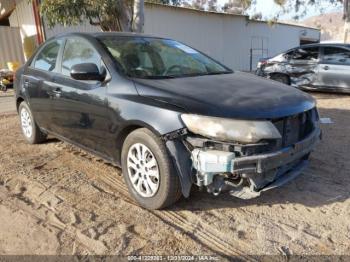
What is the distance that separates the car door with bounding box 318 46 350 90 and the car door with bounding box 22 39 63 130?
→ 7.40m

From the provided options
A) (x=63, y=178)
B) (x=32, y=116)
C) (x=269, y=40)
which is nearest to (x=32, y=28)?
(x=32, y=116)

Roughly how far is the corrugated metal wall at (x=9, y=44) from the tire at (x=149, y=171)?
13.4 metres

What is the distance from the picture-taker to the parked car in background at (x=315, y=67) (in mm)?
9422

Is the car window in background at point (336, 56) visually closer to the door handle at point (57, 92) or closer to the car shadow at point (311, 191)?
the car shadow at point (311, 191)

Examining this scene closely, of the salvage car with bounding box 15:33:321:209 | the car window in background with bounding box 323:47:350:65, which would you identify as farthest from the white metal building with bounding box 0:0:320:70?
the salvage car with bounding box 15:33:321:209

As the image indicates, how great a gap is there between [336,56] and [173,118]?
26.7 feet

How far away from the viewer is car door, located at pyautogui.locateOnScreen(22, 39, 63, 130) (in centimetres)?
455

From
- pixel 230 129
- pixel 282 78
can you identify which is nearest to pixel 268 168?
pixel 230 129

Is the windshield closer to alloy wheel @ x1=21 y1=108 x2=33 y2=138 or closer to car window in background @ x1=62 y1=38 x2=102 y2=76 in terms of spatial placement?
car window in background @ x1=62 y1=38 x2=102 y2=76

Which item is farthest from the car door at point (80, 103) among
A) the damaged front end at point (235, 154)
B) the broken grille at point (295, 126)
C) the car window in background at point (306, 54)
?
the car window in background at point (306, 54)

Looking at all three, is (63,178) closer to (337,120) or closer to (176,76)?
(176,76)

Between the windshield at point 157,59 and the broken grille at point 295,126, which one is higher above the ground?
the windshield at point 157,59

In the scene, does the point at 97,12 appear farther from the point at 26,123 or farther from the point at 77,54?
the point at 77,54

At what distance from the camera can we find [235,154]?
288cm
